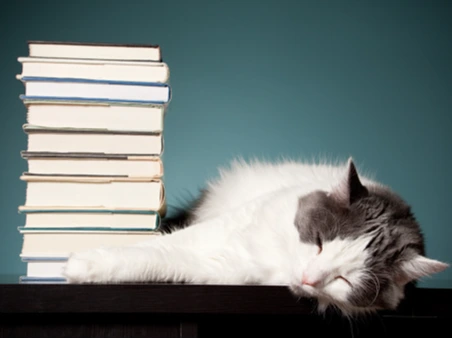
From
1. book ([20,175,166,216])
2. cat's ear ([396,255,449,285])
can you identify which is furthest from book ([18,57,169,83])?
cat's ear ([396,255,449,285])

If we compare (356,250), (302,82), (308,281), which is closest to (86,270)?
(308,281)

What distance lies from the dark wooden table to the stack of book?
13.1 inches

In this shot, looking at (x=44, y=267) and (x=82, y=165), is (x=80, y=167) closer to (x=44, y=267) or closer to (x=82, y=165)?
(x=82, y=165)

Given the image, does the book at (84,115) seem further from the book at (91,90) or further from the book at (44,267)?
the book at (44,267)

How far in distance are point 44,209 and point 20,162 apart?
0.67 meters

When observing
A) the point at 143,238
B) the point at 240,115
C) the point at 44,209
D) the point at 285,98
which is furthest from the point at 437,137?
the point at 44,209

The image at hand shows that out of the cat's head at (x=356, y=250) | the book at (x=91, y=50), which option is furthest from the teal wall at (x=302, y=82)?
the cat's head at (x=356, y=250)

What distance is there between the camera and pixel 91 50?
3.98 ft

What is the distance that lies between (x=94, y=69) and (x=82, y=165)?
8.7 inches

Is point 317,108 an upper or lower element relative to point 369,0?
lower

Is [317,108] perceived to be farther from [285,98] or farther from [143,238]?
[143,238]

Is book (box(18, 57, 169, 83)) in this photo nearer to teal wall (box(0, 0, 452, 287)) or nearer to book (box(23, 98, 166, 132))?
book (box(23, 98, 166, 132))

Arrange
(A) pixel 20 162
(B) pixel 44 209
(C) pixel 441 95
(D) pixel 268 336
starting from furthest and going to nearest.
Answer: (C) pixel 441 95 < (A) pixel 20 162 < (B) pixel 44 209 < (D) pixel 268 336

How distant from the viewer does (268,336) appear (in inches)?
37.4
